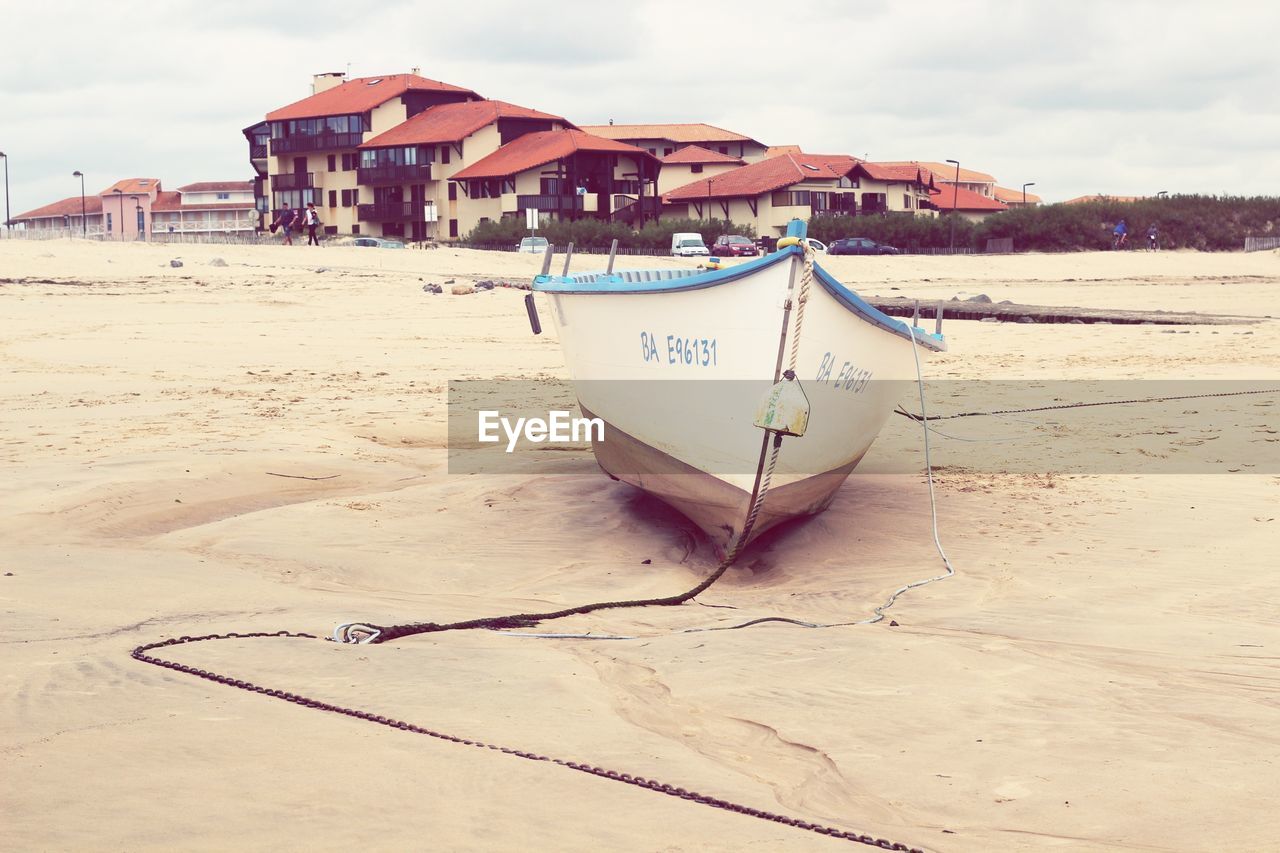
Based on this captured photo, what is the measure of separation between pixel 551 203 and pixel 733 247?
63.0ft

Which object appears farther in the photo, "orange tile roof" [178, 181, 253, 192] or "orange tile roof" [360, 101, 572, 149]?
"orange tile roof" [178, 181, 253, 192]

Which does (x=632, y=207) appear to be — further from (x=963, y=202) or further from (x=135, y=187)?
(x=135, y=187)

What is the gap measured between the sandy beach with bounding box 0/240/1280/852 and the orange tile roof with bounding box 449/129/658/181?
50.7 metres

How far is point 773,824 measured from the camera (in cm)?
326

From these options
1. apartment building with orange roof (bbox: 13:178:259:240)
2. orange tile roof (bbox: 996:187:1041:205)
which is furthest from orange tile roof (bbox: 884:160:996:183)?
apartment building with orange roof (bbox: 13:178:259:240)

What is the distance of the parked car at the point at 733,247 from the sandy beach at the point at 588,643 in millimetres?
31710

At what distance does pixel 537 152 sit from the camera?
63875mm

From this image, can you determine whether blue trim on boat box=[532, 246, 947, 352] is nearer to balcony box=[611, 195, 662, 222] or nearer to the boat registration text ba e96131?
the boat registration text ba e96131

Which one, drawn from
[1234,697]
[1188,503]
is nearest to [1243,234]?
[1188,503]

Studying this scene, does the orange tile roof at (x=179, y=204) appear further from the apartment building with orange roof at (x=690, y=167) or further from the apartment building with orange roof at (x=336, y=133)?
the apartment building with orange roof at (x=690, y=167)

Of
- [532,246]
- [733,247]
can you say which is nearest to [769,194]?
[733,247]

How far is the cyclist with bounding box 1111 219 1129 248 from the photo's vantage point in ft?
171

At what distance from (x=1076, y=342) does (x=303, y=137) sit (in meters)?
63.1

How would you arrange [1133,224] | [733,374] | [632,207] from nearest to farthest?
1. [733,374]
2. [1133,224]
3. [632,207]
